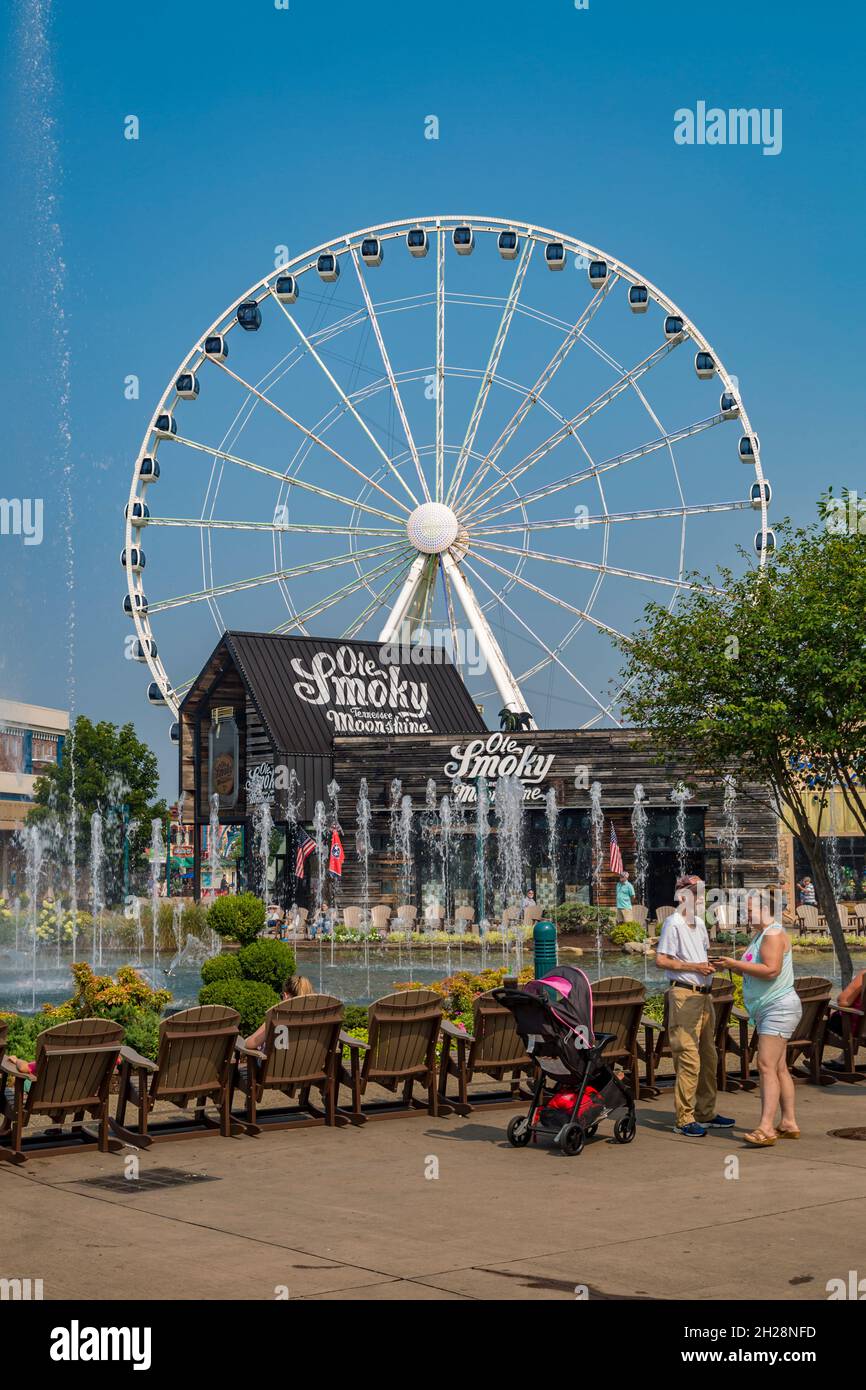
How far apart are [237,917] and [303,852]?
2527cm

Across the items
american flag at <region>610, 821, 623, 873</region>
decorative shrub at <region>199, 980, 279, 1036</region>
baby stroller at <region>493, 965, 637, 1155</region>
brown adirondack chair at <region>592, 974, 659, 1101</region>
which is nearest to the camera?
baby stroller at <region>493, 965, 637, 1155</region>

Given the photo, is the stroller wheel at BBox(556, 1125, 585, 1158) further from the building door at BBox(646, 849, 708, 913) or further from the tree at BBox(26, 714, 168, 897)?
the tree at BBox(26, 714, 168, 897)

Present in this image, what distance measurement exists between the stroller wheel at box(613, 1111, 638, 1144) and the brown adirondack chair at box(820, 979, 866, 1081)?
2.96m

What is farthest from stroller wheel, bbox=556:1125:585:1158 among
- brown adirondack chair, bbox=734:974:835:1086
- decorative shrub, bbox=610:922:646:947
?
decorative shrub, bbox=610:922:646:947

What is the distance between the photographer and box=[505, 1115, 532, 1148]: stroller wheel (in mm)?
10523

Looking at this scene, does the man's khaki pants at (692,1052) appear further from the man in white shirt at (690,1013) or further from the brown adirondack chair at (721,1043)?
the brown adirondack chair at (721,1043)

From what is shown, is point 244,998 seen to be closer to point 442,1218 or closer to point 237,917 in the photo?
point 237,917

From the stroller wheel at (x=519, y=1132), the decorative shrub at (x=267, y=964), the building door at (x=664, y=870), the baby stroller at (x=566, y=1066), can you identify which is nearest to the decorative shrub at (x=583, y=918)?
the building door at (x=664, y=870)

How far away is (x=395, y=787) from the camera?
141 ft

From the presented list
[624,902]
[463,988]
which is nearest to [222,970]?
[463,988]

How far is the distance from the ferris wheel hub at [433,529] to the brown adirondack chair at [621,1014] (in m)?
33.5

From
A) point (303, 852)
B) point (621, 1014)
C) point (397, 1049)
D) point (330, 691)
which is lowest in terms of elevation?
point (397, 1049)
